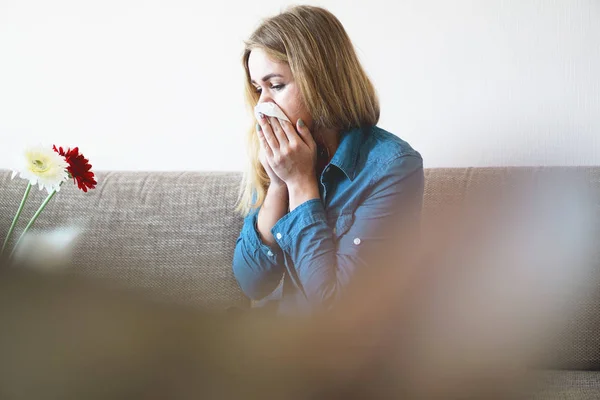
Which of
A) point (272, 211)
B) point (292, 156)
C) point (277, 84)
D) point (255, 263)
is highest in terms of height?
point (277, 84)

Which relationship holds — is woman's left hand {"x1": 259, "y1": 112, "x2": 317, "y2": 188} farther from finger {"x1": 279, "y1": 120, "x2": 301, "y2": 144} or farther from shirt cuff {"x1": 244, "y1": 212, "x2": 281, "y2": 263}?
shirt cuff {"x1": 244, "y1": 212, "x2": 281, "y2": 263}

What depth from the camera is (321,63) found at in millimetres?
1340

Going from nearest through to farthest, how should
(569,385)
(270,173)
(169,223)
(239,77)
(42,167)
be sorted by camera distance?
(42,167), (569,385), (270,173), (169,223), (239,77)

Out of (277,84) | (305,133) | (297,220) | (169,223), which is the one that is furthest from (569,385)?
(169,223)

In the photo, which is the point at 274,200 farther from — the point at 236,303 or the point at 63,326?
the point at 63,326

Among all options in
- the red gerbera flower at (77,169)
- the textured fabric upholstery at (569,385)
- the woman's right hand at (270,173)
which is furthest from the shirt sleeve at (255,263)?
the textured fabric upholstery at (569,385)

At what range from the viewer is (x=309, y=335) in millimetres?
358

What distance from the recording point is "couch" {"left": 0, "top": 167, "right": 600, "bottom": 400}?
161 cm

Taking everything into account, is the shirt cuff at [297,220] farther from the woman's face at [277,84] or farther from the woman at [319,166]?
the woman's face at [277,84]

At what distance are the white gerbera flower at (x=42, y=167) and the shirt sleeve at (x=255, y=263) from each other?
43 cm

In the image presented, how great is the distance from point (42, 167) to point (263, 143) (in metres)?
0.44

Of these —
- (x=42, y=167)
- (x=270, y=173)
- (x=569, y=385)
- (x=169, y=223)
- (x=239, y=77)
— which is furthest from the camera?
(x=239, y=77)

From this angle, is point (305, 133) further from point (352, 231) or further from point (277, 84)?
point (352, 231)

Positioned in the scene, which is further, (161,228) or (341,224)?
(161,228)
